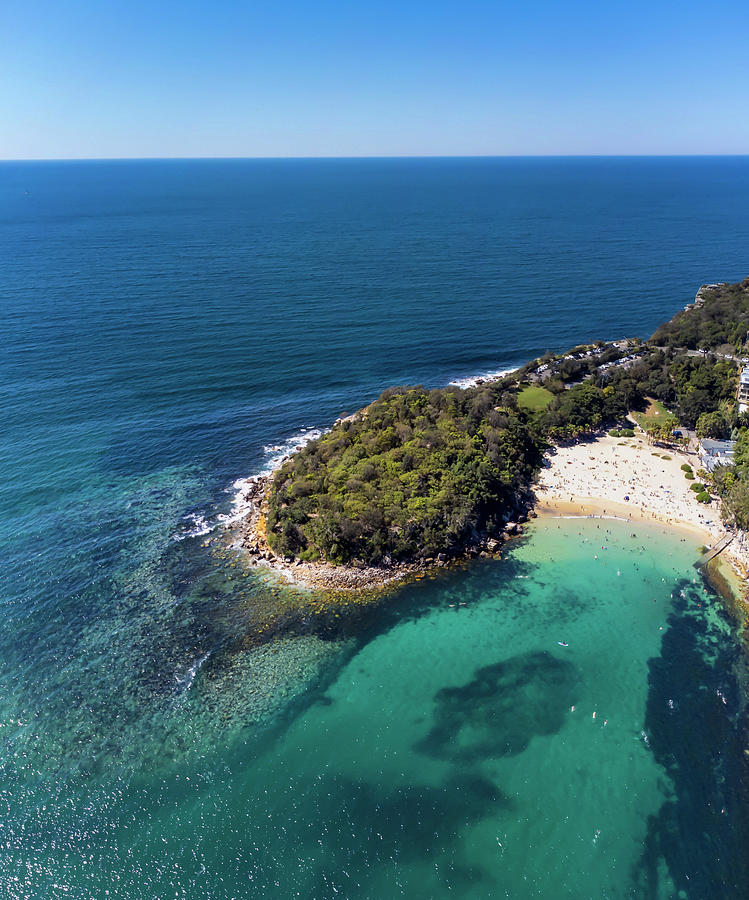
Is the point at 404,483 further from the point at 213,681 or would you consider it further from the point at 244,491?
the point at 213,681

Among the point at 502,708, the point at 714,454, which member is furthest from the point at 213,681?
the point at 714,454

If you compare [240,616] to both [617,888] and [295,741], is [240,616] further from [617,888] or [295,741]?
[617,888]

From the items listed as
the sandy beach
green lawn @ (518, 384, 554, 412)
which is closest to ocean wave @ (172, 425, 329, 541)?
green lawn @ (518, 384, 554, 412)

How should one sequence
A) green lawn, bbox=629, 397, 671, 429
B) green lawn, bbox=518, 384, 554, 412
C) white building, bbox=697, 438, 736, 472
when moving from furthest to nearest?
green lawn, bbox=518, 384, 554, 412, green lawn, bbox=629, 397, 671, 429, white building, bbox=697, 438, 736, 472

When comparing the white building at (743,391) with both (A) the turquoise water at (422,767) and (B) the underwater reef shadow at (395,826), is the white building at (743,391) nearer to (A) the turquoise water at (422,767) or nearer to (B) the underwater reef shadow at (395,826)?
(A) the turquoise water at (422,767)

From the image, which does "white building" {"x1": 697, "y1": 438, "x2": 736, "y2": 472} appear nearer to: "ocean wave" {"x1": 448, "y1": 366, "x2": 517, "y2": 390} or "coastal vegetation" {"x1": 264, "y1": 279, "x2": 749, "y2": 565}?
"coastal vegetation" {"x1": 264, "y1": 279, "x2": 749, "y2": 565}
